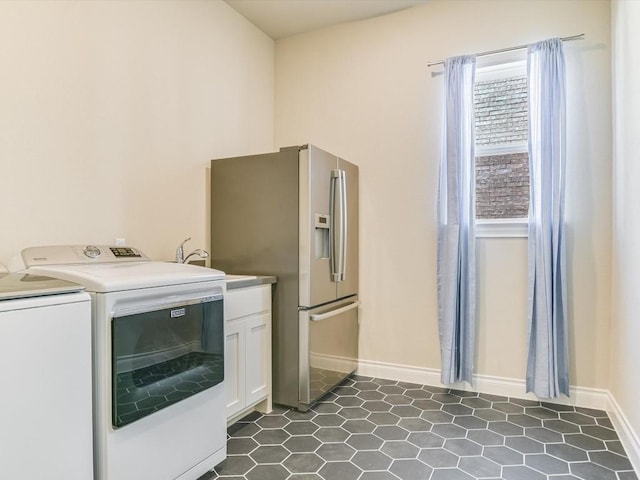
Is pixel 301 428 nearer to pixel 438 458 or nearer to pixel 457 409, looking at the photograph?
pixel 438 458

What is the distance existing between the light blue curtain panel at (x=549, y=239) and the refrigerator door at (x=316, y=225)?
1371mm

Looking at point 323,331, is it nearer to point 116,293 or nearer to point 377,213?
point 377,213

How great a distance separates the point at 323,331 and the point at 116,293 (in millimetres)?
1629

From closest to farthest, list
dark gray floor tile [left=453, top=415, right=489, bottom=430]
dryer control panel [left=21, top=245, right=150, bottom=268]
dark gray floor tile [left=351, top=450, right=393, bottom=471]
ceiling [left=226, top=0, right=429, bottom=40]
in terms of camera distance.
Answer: dryer control panel [left=21, top=245, right=150, bottom=268] → dark gray floor tile [left=351, top=450, right=393, bottom=471] → dark gray floor tile [left=453, top=415, right=489, bottom=430] → ceiling [left=226, top=0, right=429, bottom=40]

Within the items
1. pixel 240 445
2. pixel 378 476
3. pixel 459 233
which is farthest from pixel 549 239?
pixel 240 445

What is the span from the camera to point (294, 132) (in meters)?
3.79

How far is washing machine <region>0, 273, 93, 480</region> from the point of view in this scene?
48.0 inches

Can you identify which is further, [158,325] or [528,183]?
[528,183]

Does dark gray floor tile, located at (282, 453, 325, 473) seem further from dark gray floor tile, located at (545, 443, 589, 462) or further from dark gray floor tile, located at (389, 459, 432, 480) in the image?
dark gray floor tile, located at (545, 443, 589, 462)

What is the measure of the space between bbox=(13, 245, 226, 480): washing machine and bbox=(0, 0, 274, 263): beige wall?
0.27 metres

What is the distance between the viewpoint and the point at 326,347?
2.94 meters

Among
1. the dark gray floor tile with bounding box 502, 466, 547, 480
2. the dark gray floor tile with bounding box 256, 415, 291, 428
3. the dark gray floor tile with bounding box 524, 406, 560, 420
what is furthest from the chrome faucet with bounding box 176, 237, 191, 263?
the dark gray floor tile with bounding box 524, 406, 560, 420

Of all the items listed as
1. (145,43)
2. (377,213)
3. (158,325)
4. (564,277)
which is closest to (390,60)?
(377,213)

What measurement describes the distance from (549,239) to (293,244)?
1685mm
